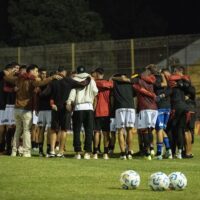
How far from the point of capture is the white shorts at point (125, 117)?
74.9 feet

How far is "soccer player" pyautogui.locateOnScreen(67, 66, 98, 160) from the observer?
22.3 m

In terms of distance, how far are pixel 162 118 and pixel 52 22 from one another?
31.3m

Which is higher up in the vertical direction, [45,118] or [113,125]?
[45,118]

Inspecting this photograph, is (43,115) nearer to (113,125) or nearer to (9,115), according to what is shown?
(9,115)

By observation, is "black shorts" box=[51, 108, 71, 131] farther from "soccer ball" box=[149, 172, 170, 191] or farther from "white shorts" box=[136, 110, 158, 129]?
"soccer ball" box=[149, 172, 170, 191]

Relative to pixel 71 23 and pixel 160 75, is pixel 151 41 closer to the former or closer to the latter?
pixel 71 23

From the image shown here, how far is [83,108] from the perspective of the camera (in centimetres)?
2233

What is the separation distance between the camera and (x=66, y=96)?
2245 cm

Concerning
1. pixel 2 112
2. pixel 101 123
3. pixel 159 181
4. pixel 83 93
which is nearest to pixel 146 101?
pixel 101 123

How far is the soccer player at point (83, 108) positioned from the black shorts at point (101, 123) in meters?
1.08

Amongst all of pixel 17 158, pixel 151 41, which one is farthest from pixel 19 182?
pixel 151 41

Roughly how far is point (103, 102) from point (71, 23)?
30837 millimetres

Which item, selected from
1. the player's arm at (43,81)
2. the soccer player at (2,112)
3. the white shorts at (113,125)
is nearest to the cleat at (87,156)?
the white shorts at (113,125)

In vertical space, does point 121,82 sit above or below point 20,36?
below
